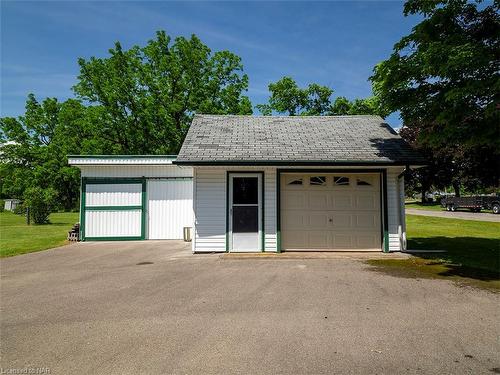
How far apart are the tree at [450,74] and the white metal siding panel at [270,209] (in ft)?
12.9

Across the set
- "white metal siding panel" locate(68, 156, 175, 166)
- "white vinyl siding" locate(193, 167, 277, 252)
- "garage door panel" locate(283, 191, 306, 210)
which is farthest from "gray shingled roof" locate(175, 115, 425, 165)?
"white metal siding panel" locate(68, 156, 175, 166)

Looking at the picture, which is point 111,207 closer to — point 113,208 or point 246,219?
point 113,208

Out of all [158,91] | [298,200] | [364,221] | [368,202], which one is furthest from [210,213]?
[158,91]

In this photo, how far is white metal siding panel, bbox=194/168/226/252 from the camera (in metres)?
10.4

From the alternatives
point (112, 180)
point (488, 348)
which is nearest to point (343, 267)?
point (488, 348)

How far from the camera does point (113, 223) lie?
1385cm

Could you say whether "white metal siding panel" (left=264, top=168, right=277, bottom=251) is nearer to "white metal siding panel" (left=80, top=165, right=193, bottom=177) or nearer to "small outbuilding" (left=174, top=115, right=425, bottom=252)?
"small outbuilding" (left=174, top=115, right=425, bottom=252)

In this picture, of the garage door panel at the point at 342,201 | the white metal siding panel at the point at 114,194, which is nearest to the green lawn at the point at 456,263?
the garage door panel at the point at 342,201

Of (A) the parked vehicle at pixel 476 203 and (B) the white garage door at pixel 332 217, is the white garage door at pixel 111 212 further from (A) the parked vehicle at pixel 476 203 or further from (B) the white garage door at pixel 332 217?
(A) the parked vehicle at pixel 476 203

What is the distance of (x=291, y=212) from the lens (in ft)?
35.0

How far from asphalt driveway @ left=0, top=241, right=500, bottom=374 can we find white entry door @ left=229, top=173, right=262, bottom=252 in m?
2.20

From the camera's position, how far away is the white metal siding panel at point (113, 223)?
13.8 metres

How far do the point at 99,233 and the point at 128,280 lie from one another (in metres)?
7.43

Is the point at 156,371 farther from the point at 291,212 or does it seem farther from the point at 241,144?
the point at 241,144
